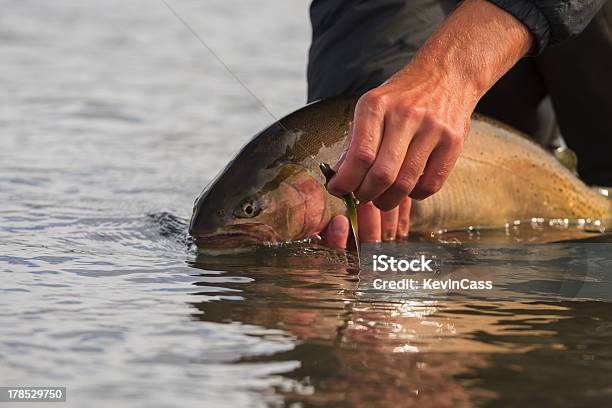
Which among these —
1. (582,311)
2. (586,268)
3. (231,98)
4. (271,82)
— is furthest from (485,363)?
(271,82)

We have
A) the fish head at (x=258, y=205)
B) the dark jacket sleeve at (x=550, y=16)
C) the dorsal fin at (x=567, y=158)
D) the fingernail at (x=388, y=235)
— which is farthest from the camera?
the dorsal fin at (x=567, y=158)

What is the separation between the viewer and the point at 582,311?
3.04 metres

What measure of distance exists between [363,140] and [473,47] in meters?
0.45

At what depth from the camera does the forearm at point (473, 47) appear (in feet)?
10.1

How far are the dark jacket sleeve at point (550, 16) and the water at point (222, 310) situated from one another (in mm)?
641

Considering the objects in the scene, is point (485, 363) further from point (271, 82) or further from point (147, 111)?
point (271, 82)

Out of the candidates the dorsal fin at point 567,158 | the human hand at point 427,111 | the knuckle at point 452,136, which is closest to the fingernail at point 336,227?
the human hand at point 427,111

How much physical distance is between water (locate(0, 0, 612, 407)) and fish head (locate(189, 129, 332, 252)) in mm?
92

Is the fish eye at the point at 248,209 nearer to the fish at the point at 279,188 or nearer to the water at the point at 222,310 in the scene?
the fish at the point at 279,188

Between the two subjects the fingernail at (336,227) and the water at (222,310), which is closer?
the water at (222,310)

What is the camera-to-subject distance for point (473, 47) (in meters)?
3.12

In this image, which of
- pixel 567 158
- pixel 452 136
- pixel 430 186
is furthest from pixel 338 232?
pixel 567 158

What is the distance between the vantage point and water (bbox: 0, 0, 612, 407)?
236 centimetres

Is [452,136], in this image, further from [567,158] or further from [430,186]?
[567,158]
